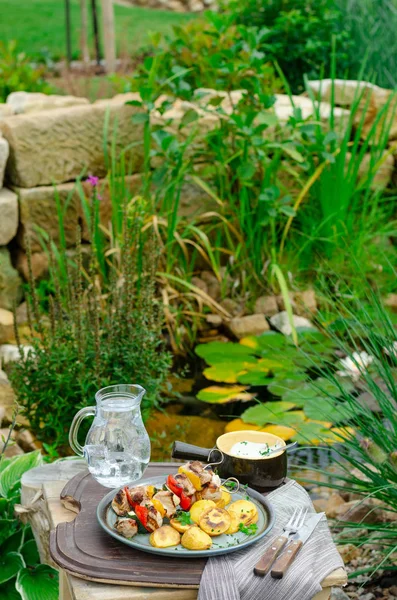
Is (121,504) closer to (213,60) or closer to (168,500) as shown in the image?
(168,500)

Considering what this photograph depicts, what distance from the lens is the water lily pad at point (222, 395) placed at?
3.95 m

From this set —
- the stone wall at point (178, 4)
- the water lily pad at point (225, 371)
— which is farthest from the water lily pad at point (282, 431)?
the stone wall at point (178, 4)

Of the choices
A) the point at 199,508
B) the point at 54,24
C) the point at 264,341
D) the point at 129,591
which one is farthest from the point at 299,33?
the point at 54,24

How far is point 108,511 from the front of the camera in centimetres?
180

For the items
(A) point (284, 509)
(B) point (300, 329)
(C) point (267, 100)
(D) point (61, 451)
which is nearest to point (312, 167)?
(C) point (267, 100)

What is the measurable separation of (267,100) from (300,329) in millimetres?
1191

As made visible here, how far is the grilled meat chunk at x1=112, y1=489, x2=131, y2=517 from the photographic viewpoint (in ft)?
5.79

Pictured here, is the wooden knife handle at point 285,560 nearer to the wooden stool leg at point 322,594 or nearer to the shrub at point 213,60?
the wooden stool leg at point 322,594

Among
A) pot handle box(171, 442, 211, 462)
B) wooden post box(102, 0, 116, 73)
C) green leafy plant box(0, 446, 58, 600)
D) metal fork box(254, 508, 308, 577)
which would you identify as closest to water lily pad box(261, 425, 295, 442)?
green leafy plant box(0, 446, 58, 600)

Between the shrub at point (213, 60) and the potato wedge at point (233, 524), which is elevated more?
the shrub at point (213, 60)

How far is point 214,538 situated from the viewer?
172 cm

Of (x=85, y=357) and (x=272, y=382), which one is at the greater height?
(x=85, y=357)

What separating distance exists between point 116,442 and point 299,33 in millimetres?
5135

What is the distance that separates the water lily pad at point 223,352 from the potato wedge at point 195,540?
256 centimetres
